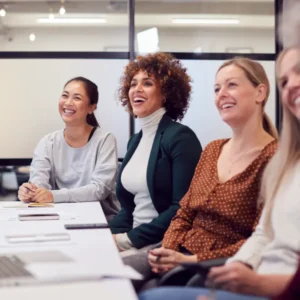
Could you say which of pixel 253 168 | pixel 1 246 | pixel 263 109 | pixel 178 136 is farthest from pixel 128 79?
pixel 1 246

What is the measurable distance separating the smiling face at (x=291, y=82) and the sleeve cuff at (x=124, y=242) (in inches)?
46.8

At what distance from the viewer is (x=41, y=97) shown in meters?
4.36

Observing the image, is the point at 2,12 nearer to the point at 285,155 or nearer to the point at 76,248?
the point at 76,248

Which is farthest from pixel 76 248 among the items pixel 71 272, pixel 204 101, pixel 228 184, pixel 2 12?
pixel 2 12

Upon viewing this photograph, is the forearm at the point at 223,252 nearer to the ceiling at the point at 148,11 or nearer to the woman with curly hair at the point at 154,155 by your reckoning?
the woman with curly hair at the point at 154,155

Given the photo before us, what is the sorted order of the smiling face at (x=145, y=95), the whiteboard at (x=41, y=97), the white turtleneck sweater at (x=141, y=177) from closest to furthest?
the white turtleneck sweater at (x=141, y=177) → the smiling face at (x=145, y=95) → the whiteboard at (x=41, y=97)

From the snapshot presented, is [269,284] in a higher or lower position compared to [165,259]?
higher

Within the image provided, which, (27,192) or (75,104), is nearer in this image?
(27,192)

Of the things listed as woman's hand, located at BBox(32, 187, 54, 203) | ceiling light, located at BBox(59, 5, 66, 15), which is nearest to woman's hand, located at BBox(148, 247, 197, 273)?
woman's hand, located at BBox(32, 187, 54, 203)

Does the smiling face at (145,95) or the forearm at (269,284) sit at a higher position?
the smiling face at (145,95)

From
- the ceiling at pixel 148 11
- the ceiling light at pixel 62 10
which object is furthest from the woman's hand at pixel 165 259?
the ceiling light at pixel 62 10

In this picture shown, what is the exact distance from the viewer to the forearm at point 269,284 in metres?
1.40

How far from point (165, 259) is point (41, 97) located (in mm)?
2642

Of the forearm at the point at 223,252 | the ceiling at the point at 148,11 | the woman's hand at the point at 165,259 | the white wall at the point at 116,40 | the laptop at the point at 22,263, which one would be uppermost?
the ceiling at the point at 148,11
